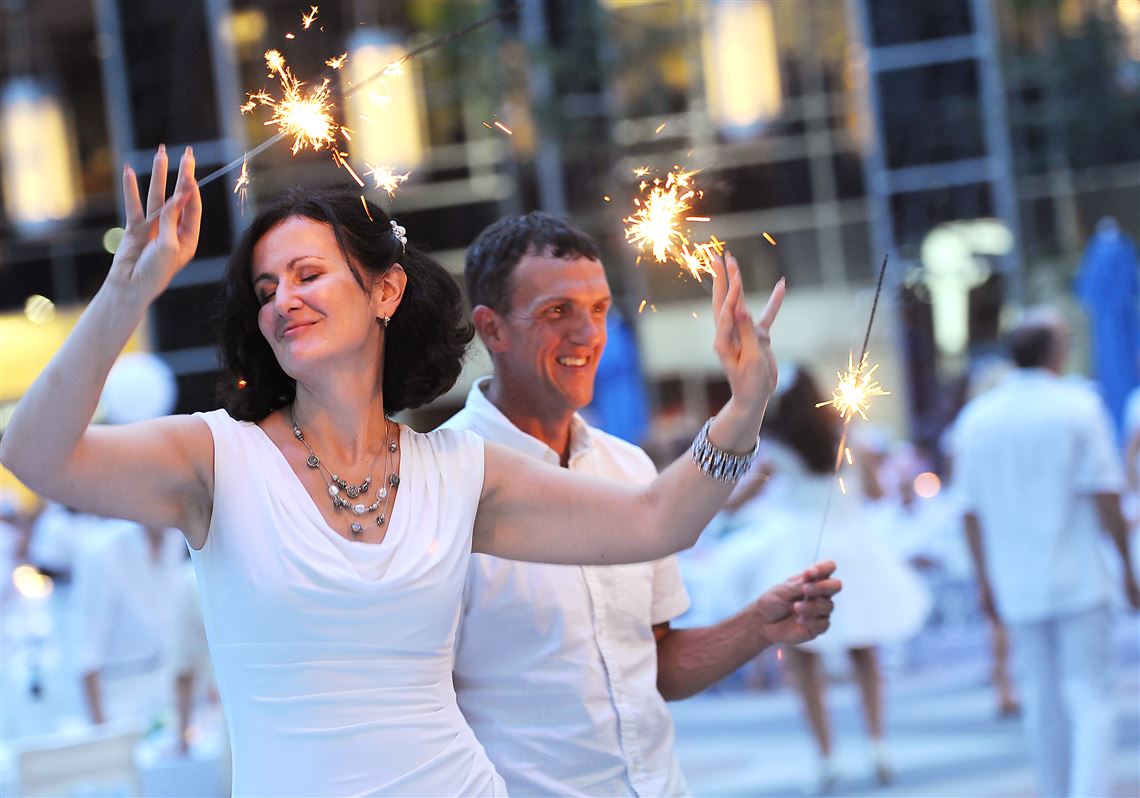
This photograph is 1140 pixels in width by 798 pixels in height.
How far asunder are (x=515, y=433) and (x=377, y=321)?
0.61m

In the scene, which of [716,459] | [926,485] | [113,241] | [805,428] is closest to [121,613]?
[805,428]

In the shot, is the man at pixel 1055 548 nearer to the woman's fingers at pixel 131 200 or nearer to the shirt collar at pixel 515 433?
the shirt collar at pixel 515 433

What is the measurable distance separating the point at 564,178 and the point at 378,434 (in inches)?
495

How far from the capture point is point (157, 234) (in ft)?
5.88

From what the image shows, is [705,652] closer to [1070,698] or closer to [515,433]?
[515,433]

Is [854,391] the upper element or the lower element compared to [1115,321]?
lower

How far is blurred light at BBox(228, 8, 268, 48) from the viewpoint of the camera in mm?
14008

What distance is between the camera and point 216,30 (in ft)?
48.1

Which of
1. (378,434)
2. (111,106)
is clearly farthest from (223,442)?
(111,106)

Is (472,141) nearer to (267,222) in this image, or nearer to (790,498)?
(790,498)

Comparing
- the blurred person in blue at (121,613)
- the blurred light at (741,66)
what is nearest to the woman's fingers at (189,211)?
the blurred person in blue at (121,613)

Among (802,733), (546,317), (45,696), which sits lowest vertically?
(802,733)

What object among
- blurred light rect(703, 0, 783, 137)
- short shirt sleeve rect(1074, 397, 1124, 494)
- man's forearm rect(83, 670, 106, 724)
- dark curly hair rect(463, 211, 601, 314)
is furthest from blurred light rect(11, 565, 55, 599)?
blurred light rect(703, 0, 783, 137)

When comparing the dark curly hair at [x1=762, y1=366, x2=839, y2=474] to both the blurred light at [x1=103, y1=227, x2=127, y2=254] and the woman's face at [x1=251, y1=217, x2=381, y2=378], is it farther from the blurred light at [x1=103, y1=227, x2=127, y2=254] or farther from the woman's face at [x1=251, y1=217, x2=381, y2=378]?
the woman's face at [x1=251, y1=217, x2=381, y2=378]
